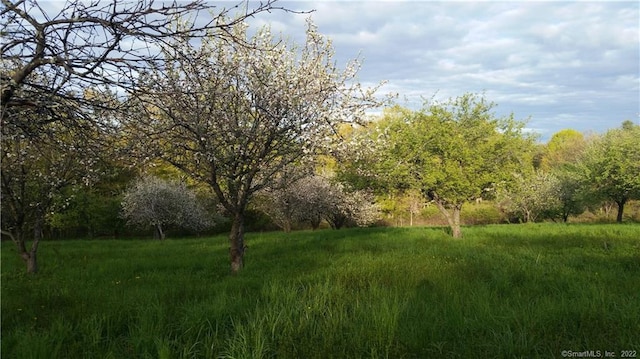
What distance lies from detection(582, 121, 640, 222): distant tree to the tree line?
0.46 feet

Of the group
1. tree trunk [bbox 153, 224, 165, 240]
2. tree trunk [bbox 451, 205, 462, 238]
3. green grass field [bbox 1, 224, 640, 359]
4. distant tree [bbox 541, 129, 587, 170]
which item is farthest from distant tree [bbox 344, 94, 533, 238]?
distant tree [bbox 541, 129, 587, 170]

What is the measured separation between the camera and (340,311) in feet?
20.6

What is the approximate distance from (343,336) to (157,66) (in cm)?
404

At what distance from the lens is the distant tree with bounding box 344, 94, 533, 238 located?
22.4m

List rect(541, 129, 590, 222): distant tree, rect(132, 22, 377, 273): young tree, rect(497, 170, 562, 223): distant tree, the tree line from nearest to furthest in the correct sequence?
1. the tree line
2. rect(132, 22, 377, 273): young tree
3. rect(541, 129, 590, 222): distant tree
4. rect(497, 170, 562, 223): distant tree

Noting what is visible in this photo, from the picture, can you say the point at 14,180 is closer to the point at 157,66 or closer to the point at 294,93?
the point at 294,93

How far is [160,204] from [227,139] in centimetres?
2490

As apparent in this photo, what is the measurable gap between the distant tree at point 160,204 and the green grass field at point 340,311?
20227 millimetres

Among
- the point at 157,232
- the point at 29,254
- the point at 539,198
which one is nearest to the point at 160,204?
the point at 157,232

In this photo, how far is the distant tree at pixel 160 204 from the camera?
1276 inches

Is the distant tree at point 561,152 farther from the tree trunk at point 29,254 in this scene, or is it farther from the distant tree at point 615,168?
the tree trunk at point 29,254

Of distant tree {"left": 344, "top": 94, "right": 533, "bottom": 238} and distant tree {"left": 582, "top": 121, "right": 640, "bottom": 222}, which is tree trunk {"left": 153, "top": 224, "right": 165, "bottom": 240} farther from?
distant tree {"left": 582, "top": 121, "right": 640, "bottom": 222}

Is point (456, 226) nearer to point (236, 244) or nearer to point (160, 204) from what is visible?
point (236, 244)

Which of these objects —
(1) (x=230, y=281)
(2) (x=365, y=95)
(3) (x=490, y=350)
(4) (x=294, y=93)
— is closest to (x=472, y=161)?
(2) (x=365, y=95)
